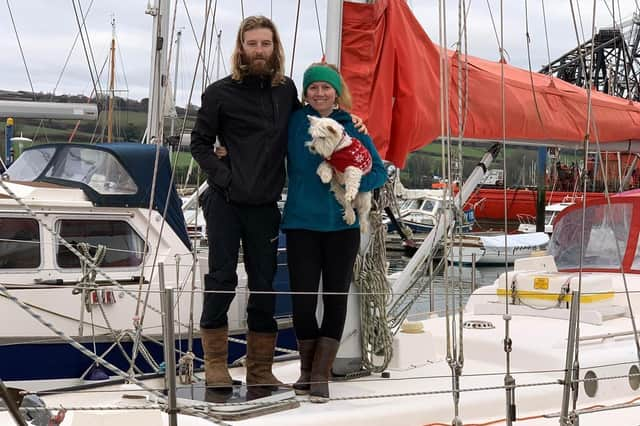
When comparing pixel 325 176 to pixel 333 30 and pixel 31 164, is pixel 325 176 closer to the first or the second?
pixel 333 30

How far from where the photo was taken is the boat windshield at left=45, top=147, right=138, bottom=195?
28.1 feet

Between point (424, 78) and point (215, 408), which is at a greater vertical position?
point (424, 78)

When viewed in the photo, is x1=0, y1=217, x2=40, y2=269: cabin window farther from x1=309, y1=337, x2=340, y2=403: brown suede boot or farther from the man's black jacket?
x1=309, y1=337, x2=340, y2=403: brown suede boot

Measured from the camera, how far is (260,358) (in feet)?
12.3

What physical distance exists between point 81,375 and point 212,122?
4.90 m

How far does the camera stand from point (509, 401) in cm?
347

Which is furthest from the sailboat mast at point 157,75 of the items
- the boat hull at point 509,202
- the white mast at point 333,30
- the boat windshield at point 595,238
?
the boat hull at point 509,202

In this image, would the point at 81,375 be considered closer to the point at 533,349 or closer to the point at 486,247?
the point at 533,349

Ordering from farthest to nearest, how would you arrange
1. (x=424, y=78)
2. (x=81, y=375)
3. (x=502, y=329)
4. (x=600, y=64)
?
→ (x=600, y=64)
(x=81, y=375)
(x=502, y=329)
(x=424, y=78)

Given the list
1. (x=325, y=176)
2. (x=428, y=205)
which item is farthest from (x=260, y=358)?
(x=428, y=205)

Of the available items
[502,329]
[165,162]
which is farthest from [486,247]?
[502,329]

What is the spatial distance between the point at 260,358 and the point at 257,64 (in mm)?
1268

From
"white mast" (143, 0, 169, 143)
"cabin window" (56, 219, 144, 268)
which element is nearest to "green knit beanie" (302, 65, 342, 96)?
"cabin window" (56, 219, 144, 268)

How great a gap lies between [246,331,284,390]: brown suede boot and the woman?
0.13 m
